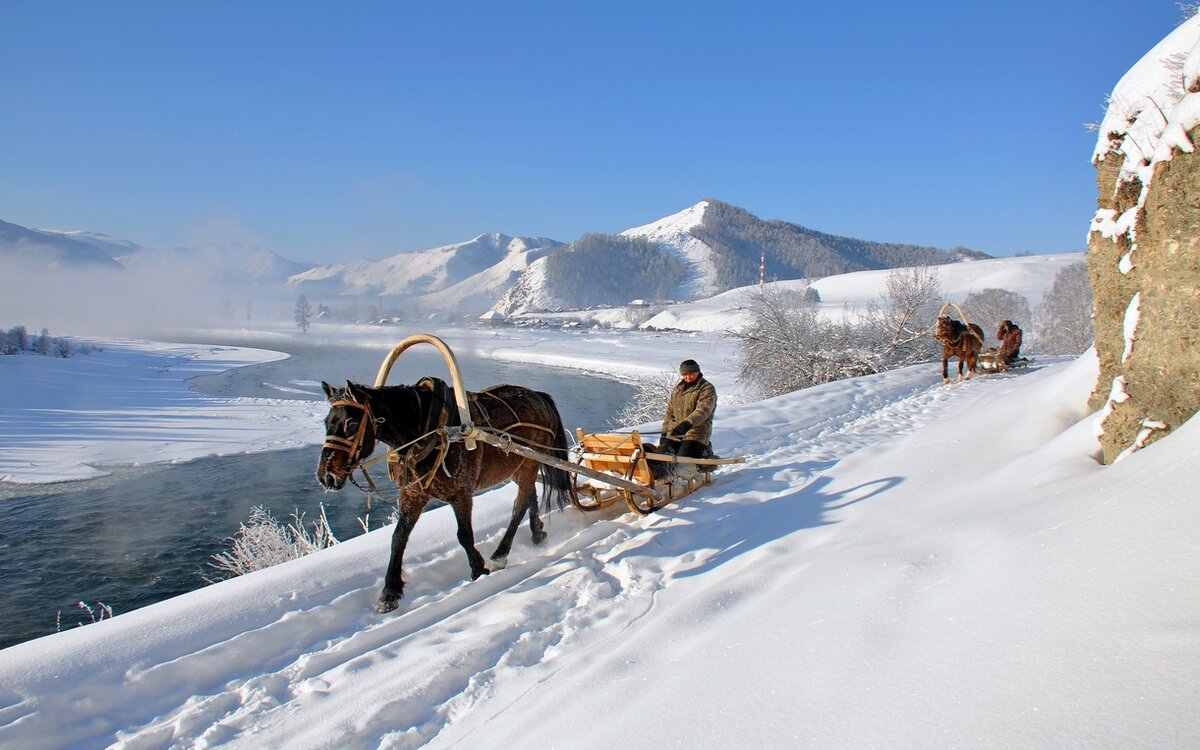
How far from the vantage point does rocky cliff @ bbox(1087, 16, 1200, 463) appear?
444 cm

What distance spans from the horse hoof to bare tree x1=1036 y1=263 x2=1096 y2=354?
41.1 metres

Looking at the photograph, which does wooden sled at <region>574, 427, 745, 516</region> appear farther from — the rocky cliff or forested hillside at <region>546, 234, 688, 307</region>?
forested hillside at <region>546, 234, 688, 307</region>

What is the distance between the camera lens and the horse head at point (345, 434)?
4.51 meters

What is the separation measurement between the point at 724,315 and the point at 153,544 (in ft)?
272

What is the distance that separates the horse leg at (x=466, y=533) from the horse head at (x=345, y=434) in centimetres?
96

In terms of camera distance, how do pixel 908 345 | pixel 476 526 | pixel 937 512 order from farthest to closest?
pixel 908 345
pixel 476 526
pixel 937 512

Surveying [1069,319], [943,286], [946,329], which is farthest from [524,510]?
[943,286]

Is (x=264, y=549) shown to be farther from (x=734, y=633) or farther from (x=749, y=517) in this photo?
(x=734, y=633)

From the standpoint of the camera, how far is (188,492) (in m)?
13.5

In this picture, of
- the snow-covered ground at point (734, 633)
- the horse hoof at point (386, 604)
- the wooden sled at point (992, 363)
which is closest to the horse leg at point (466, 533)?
the snow-covered ground at point (734, 633)

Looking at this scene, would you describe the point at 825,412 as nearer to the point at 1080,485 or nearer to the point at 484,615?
the point at 1080,485

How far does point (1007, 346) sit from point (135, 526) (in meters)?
20.3

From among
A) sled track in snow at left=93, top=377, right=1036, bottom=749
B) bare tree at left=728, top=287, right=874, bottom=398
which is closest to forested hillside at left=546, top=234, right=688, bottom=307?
bare tree at left=728, top=287, right=874, bottom=398

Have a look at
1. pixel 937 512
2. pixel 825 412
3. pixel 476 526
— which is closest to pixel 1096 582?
pixel 937 512
